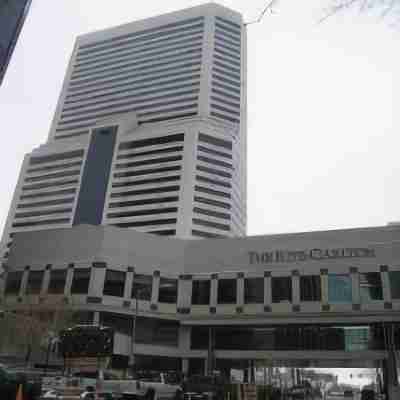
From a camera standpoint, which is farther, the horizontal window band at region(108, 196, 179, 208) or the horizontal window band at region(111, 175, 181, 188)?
the horizontal window band at region(111, 175, 181, 188)

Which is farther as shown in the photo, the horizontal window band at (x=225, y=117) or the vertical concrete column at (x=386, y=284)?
the horizontal window band at (x=225, y=117)

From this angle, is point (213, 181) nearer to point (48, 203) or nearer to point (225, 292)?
point (48, 203)

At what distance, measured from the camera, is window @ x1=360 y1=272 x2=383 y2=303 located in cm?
3825

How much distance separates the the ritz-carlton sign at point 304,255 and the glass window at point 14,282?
2217 centimetres

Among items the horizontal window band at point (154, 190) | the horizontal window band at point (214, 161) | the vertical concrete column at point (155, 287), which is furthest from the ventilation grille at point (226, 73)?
the vertical concrete column at point (155, 287)

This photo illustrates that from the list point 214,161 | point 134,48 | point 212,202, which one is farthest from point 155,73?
point 212,202

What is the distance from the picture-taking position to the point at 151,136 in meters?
138

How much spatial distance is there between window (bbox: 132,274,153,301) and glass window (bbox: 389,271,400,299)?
68.0 ft

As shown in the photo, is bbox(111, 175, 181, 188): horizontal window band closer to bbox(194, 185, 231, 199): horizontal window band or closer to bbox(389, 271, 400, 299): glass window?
bbox(194, 185, 231, 199): horizontal window band

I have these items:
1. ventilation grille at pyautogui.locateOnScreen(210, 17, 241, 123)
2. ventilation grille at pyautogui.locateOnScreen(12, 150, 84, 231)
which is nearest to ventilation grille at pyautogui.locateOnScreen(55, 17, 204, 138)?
ventilation grille at pyautogui.locateOnScreen(210, 17, 241, 123)

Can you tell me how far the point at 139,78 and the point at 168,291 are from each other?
14013cm

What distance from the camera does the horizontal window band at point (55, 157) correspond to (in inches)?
5728

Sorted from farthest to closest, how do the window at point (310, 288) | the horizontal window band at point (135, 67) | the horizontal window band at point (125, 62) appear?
1. the horizontal window band at point (125, 62)
2. the horizontal window band at point (135, 67)
3. the window at point (310, 288)

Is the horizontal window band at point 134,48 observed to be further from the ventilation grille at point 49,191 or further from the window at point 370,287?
the window at point 370,287
